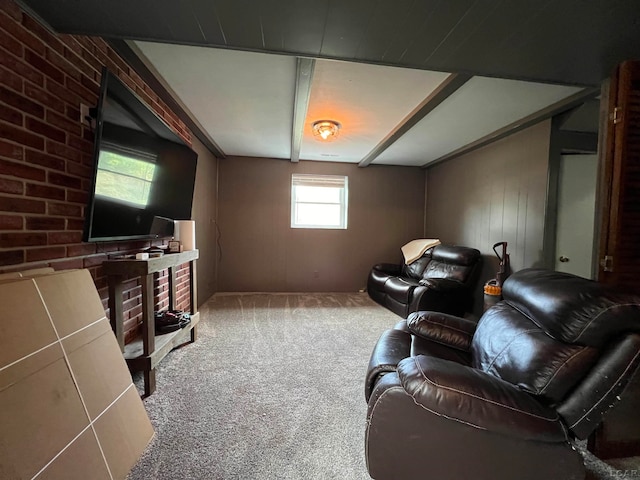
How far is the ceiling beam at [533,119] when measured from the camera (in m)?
2.03

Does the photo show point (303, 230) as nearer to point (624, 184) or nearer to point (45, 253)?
point (45, 253)

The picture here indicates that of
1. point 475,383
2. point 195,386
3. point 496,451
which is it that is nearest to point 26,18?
point 195,386

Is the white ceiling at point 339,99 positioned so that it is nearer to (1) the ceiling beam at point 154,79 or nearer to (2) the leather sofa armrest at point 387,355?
(1) the ceiling beam at point 154,79

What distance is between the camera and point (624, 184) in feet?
4.57

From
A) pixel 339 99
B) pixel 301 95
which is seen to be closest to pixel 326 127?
pixel 339 99

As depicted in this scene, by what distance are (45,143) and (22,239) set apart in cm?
48

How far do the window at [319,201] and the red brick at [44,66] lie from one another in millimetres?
3295

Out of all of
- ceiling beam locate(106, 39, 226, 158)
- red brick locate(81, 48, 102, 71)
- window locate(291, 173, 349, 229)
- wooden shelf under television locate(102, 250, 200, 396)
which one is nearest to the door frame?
window locate(291, 173, 349, 229)

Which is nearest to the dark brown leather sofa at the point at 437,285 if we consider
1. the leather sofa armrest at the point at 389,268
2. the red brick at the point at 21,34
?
the leather sofa armrest at the point at 389,268

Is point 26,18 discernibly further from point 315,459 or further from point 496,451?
point 496,451

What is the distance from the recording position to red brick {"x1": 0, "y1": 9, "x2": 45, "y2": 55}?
1.07 meters

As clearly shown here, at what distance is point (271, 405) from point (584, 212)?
3.35 metres

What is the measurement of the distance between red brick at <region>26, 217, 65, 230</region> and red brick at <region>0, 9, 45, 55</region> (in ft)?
2.55

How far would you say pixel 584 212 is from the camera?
8.43ft
